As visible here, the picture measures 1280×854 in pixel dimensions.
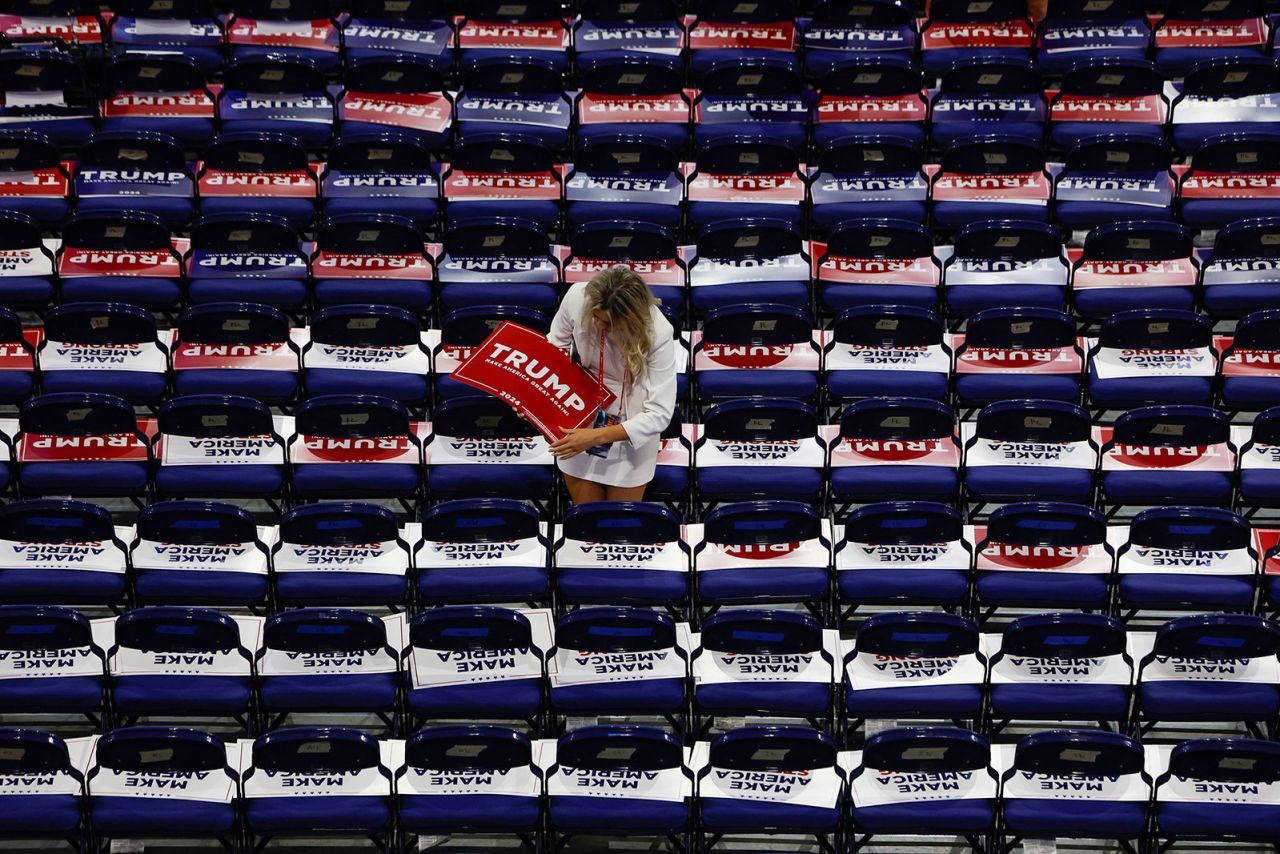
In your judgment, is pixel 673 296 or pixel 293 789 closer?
pixel 293 789

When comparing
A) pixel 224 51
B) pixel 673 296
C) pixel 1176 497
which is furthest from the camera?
pixel 224 51

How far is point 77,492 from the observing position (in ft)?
24.1

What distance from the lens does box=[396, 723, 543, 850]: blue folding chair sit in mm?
6195

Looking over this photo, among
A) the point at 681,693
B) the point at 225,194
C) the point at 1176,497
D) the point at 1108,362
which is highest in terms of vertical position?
the point at 225,194

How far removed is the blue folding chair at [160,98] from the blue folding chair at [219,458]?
7.41 feet

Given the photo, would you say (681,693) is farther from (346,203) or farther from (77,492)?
(346,203)

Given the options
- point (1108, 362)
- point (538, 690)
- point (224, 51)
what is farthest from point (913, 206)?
point (224, 51)

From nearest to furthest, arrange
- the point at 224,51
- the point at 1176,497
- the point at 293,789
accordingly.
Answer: the point at 293,789
the point at 1176,497
the point at 224,51

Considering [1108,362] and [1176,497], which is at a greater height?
[1108,362]

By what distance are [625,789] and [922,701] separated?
1.22 meters

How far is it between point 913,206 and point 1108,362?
1.34 metres

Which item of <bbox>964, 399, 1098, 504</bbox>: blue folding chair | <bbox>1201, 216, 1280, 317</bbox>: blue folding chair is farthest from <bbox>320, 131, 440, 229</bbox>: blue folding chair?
<bbox>1201, 216, 1280, 317</bbox>: blue folding chair

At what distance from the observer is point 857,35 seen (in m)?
9.47

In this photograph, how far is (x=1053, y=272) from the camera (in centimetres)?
815
